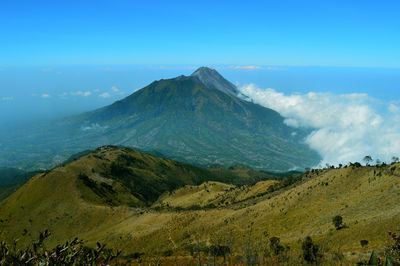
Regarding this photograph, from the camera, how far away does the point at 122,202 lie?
350ft

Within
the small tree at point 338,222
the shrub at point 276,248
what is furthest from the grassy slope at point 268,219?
the shrub at point 276,248

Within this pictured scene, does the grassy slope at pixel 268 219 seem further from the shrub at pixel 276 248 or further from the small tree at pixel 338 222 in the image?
the shrub at pixel 276 248

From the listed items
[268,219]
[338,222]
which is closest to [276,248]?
[338,222]

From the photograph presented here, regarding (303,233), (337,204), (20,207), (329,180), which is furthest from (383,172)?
(20,207)

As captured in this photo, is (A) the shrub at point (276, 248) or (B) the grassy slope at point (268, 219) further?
(B) the grassy slope at point (268, 219)

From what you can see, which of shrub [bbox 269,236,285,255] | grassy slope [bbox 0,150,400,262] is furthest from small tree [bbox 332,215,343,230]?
shrub [bbox 269,236,285,255]

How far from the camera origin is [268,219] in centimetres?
4109

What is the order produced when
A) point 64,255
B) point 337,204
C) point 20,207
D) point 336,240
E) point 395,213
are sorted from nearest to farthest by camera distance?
point 64,255 < point 336,240 < point 395,213 < point 337,204 < point 20,207

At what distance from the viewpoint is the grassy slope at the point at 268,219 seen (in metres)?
28.3

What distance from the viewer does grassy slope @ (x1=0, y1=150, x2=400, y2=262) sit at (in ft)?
92.8

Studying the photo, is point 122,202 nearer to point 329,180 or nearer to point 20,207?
point 20,207

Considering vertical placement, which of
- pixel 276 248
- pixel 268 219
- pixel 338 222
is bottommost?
pixel 268 219

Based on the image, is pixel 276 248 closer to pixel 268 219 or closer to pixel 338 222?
pixel 338 222

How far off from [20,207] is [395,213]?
104m
